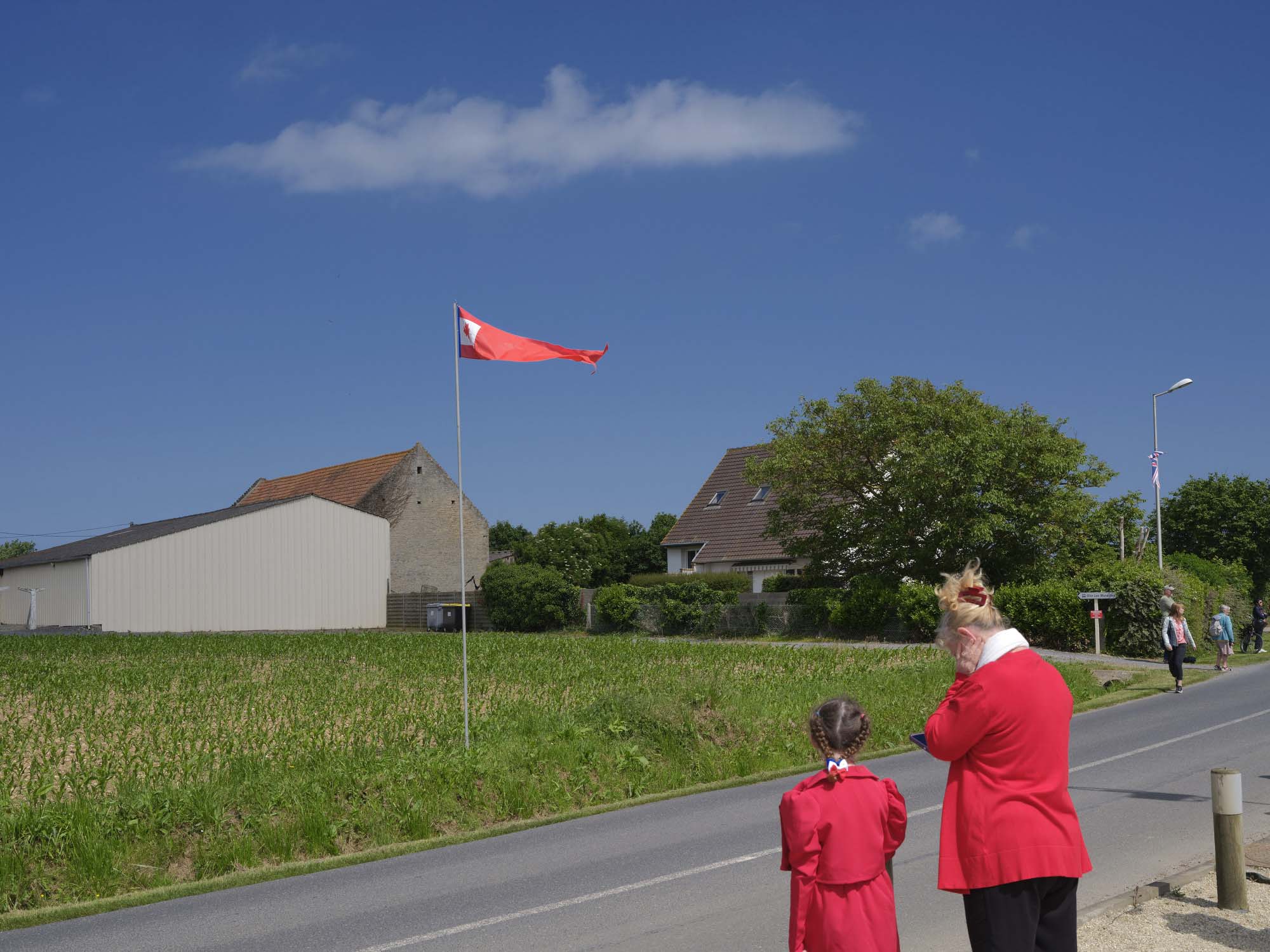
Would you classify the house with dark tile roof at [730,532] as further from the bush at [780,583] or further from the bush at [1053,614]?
the bush at [1053,614]

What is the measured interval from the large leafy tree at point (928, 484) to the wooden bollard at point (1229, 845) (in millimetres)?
25913

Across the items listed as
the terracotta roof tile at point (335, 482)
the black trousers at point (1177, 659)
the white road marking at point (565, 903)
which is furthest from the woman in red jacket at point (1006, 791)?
the terracotta roof tile at point (335, 482)

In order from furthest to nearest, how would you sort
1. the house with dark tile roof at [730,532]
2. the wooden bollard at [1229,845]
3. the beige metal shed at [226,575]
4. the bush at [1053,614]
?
the house with dark tile roof at [730,532] → the beige metal shed at [226,575] → the bush at [1053,614] → the wooden bollard at [1229,845]

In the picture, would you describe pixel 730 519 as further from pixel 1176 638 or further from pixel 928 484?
pixel 1176 638

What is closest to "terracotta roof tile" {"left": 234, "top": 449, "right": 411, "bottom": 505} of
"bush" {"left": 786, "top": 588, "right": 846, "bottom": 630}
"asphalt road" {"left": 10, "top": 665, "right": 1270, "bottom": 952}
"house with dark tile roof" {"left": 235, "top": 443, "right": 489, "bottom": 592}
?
"house with dark tile roof" {"left": 235, "top": 443, "right": 489, "bottom": 592}

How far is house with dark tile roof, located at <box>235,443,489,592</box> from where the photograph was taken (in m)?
56.0

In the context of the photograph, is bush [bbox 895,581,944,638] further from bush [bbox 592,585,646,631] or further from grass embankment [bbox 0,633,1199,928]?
bush [bbox 592,585,646,631]

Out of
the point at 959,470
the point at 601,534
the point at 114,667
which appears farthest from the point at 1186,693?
the point at 601,534

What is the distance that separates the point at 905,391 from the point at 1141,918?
30516 mm

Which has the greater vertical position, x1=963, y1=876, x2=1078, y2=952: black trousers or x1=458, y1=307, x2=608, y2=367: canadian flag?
x1=458, y1=307, x2=608, y2=367: canadian flag

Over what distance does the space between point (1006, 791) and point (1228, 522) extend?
6319cm

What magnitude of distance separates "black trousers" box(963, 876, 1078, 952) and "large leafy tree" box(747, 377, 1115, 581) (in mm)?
28637

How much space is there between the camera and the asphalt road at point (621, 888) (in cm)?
641

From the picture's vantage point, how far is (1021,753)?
12.2 feet
